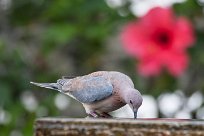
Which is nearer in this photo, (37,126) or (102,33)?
(37,126)

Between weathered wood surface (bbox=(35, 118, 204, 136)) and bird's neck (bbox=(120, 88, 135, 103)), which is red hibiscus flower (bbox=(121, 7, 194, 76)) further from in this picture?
weathered wood surface (bbox=(35, 118, 204, 136))

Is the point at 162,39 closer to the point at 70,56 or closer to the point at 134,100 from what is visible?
the point at 70,56

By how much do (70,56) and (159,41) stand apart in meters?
0.59

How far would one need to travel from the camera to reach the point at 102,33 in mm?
4145

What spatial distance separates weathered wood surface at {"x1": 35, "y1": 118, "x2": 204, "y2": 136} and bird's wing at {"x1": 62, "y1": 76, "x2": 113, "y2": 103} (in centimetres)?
112

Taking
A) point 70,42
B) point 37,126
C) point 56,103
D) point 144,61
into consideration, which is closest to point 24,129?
point 56,103

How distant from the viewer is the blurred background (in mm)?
4199

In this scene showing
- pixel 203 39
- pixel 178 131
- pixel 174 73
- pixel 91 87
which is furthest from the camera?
pixel 203 39

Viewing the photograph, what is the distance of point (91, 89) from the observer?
2.98 m

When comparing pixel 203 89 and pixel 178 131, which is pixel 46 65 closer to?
pixel 203 89

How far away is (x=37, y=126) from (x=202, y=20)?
2.61 metres

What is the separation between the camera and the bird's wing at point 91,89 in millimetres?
2988

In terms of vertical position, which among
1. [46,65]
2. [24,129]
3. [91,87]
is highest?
[46,65]

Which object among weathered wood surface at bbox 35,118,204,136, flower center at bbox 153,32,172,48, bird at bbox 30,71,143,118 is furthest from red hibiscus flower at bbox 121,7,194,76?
weathered wood surface at bbox 35,118,204,136
